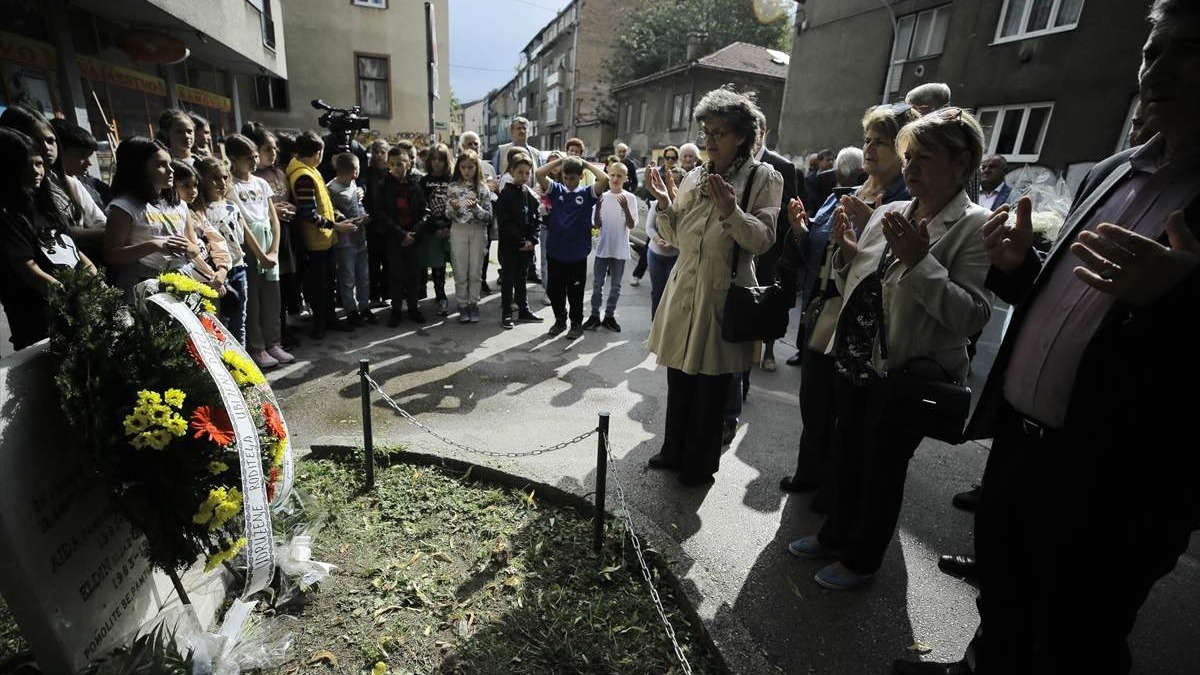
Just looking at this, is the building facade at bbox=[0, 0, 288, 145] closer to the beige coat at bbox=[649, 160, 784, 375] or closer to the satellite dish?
the satellite dish

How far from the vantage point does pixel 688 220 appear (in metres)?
3.27

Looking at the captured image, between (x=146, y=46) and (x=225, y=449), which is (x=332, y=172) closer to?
(x=146, y=46)

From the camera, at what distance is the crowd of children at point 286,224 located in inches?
128

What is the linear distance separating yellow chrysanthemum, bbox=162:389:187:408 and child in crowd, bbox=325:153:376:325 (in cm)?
464

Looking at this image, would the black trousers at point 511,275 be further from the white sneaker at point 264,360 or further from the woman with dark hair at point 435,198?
the white sneaker at point 264,360

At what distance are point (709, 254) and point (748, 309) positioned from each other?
39cm

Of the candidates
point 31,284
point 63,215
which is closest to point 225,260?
point 63,215

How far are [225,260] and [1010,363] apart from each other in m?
4.95

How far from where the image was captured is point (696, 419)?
3490 millimetres

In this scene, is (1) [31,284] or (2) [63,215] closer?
(1) [31,284]

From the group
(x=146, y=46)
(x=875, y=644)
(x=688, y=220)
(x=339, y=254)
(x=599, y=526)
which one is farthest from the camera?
(x=146, y=46)

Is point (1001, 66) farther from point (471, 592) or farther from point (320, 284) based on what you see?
point (471, 592)

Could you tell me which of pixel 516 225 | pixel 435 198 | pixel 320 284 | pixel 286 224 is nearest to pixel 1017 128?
pixel 516 225

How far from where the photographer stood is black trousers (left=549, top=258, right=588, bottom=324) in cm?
658
